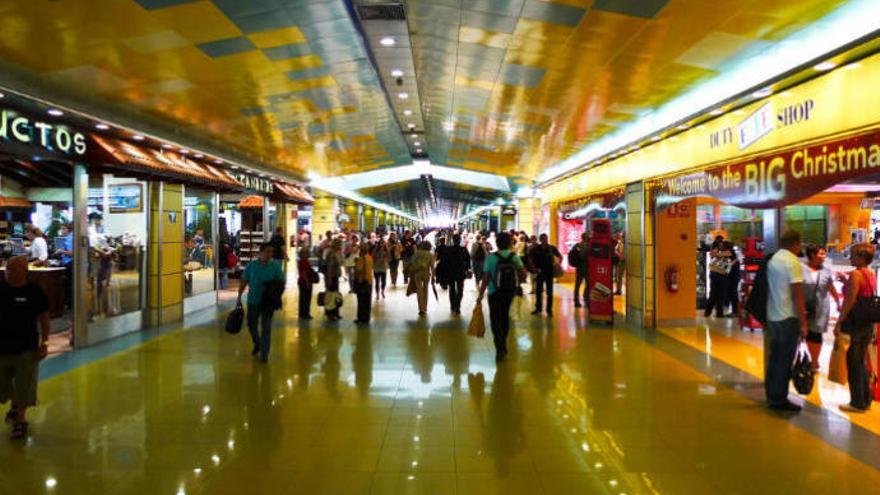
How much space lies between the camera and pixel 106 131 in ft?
29.5

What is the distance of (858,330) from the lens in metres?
5.66

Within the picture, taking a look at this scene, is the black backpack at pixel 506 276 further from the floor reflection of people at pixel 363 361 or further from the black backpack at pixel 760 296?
the black backpack at pixel 760 296

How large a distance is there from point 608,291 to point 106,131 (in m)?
8.34

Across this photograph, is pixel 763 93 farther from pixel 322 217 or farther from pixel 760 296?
pixel 322 217

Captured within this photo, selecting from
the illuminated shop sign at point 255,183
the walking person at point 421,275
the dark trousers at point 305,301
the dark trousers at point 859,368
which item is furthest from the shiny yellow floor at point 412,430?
the illuminated shop sign at point 255,183

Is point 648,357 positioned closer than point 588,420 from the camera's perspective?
No

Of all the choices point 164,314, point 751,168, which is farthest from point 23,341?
point 751,168

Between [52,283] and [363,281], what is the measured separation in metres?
5.31

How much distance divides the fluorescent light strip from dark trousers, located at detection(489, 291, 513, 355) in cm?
347

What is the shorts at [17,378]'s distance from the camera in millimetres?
4918

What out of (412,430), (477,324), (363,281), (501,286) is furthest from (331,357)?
(412,430)

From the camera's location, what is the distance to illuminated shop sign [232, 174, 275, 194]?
47.2 feet

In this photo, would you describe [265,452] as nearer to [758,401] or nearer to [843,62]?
[758,401]

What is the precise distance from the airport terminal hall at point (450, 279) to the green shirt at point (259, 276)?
38mm
